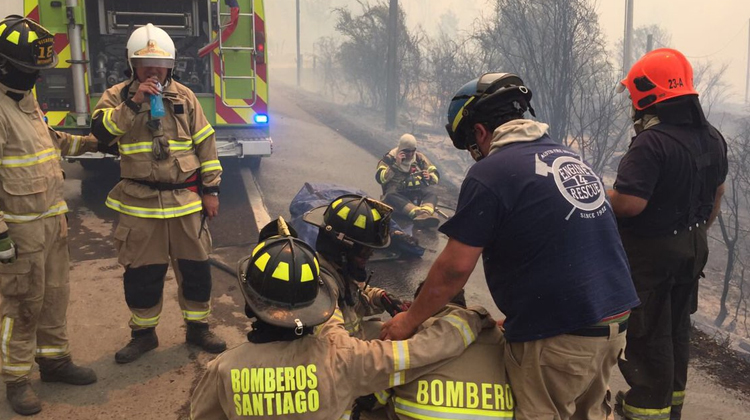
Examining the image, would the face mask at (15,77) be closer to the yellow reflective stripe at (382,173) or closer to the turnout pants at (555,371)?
the turnout pants at (555,371)

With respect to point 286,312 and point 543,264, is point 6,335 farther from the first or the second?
point 543,264

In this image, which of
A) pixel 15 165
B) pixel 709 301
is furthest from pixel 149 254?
pixel 709 301

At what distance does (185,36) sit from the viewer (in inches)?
293

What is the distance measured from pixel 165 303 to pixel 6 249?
6.02 feet

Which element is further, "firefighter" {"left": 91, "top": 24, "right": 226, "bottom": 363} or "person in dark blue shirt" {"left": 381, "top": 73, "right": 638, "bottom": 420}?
"firefighter" {"left": 91, "top": 24, "right": 226, "bottom": 363}

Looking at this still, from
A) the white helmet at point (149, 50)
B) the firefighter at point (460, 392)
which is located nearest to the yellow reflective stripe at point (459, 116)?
the firefighter at point (460, 392)

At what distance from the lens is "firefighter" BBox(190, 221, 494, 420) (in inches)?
85.1

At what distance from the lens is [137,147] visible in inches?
158

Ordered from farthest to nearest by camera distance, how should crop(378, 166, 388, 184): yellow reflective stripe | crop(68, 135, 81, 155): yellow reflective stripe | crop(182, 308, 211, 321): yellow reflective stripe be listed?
1. crop(378, 166, 388, 184): yellow reflective stripe
2. crop(182, 308, 211, 321): yellow reflective stripe
3. crop(68, 135, 81, 155): yellow reflective stripe

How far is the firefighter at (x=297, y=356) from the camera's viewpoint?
7.09ft

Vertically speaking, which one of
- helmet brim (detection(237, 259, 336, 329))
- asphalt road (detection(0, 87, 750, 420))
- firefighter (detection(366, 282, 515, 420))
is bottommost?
asphalt road (detection(0, 87, 750, 420))

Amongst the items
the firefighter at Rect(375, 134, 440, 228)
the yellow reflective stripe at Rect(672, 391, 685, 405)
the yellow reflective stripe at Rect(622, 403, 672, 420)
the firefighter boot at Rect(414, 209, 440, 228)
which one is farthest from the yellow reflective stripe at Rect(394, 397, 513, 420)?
the firefighter at Rect(375, 134, 440, 228)

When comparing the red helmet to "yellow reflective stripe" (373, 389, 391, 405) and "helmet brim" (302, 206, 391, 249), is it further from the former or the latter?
"yellow reflective stripe" (373, 389, 391, 405)

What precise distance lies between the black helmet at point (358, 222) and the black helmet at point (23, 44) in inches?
76.8
